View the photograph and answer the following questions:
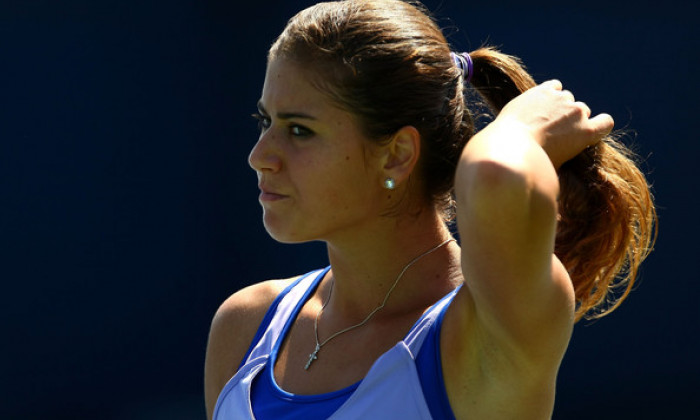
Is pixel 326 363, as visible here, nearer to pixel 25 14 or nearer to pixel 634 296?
pixel 634 296

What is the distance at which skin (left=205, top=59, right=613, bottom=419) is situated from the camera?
1146mm

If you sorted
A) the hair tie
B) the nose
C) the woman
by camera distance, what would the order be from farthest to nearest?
the hair tie, the nose, the woman

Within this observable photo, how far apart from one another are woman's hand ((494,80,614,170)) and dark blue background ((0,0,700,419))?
1889mm

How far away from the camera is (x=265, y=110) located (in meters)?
1.54

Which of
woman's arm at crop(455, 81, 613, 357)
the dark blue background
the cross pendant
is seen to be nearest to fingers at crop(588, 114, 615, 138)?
woman's arm at crop(455, 81, 613, 357)

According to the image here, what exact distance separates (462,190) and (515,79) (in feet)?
1.60

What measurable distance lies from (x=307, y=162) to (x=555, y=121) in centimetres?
39

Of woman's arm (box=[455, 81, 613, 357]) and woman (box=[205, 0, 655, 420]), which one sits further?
woman (box=[205, 0, 655, 420])

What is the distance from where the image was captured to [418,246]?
1597 mm

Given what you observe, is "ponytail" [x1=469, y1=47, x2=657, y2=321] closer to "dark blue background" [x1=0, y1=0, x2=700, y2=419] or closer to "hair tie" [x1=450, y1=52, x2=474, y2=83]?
"hair tie" [x1=450, y1=52, x2=474, y2=83]

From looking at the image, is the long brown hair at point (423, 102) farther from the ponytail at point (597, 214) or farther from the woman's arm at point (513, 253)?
the woman's arm at point (513, 253)

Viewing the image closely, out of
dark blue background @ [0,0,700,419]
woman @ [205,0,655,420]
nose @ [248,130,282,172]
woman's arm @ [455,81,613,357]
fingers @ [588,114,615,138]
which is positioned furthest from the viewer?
dark blue background @ [0,0,700,419]

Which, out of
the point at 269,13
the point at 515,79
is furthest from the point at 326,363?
the point at 269,13

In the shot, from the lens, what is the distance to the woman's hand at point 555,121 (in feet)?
4.27
